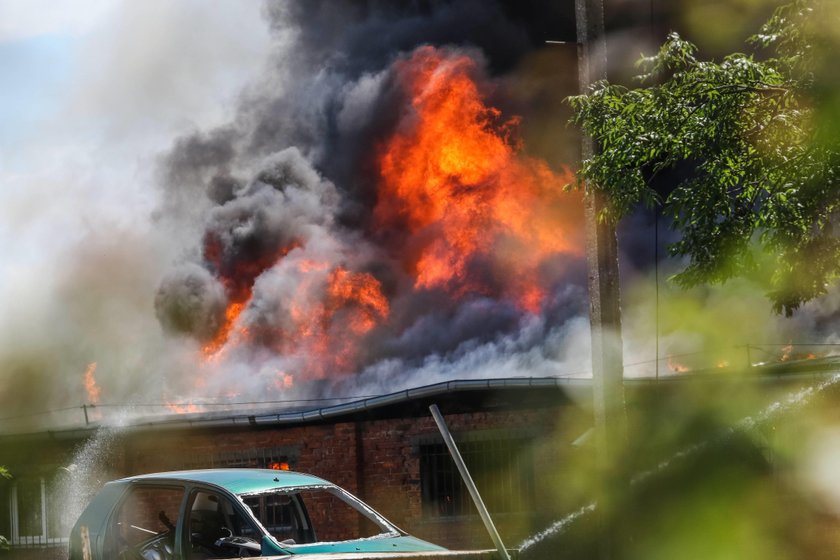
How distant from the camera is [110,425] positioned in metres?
22.1

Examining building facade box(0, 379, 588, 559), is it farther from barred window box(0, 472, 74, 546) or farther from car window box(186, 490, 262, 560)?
car window box(186, 490, 262, 560)

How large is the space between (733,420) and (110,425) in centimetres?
1279

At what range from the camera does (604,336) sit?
40.9ft

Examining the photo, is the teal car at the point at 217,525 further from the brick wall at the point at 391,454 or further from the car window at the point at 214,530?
the brick wall at the point at 391,454

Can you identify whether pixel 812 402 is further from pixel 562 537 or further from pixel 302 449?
pixel 302 449

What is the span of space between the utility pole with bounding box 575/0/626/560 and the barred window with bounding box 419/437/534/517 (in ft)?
17.7

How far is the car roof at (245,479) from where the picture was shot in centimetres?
901

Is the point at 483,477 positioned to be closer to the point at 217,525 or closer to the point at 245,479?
the point at 217,525

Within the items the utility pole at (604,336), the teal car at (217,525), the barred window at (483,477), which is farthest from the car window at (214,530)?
the barred window at (483,477)

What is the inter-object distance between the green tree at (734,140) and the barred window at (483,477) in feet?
16.0

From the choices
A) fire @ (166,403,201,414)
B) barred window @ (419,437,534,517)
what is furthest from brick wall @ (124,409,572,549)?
fire @ (166,403,201,414)

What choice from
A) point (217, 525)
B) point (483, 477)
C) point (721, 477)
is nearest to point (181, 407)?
point (483, 477)

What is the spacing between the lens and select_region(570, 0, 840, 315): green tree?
1279 centimetres

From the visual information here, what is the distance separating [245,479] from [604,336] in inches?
201
